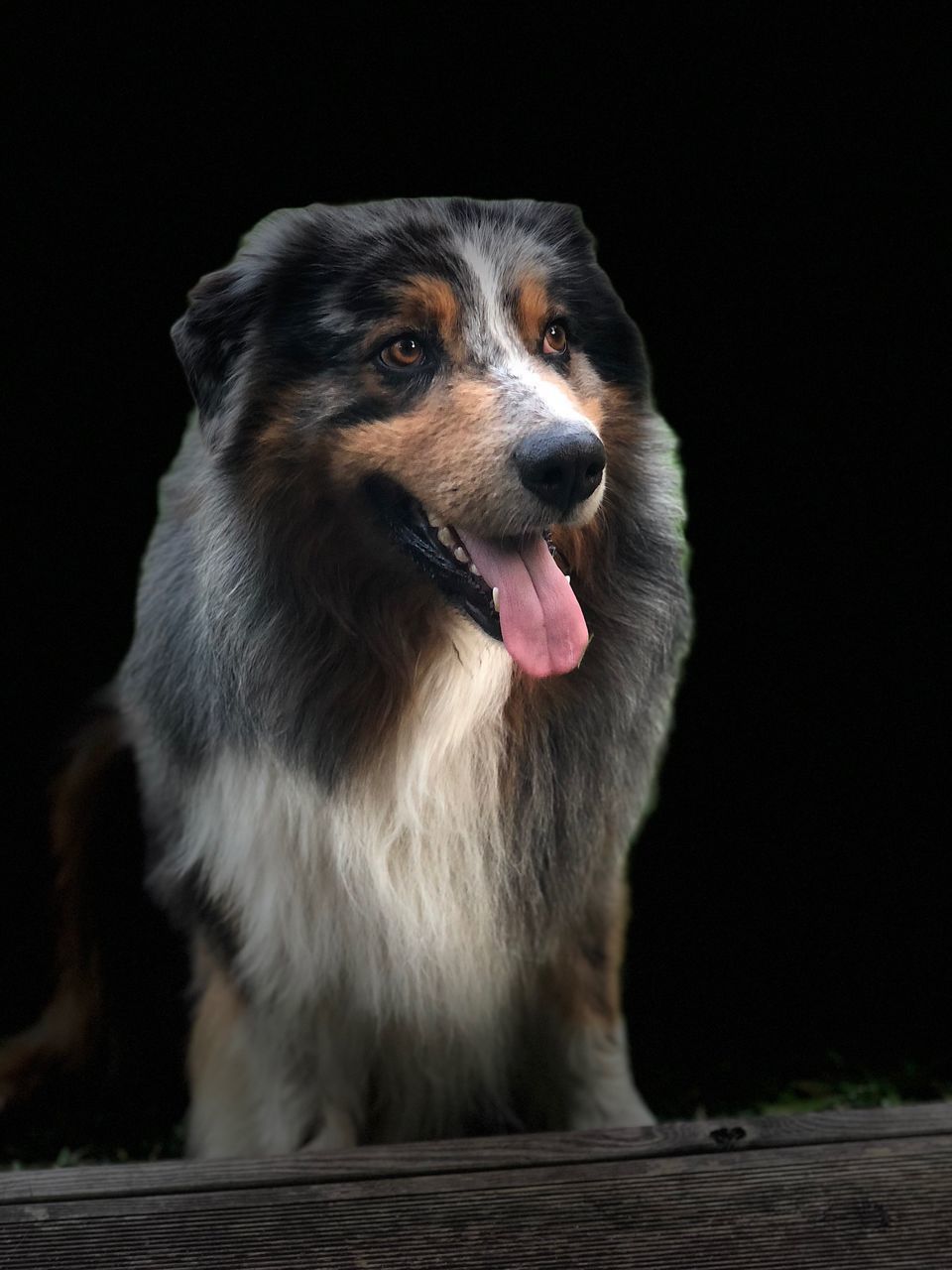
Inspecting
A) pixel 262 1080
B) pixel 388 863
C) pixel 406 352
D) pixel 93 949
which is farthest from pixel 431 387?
pixel 93 949

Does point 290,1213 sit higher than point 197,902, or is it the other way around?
point 197,902

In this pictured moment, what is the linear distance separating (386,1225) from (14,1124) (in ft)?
3.68

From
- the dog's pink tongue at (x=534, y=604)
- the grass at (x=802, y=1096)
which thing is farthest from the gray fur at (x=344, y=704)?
the grass at (x=802, y=1096)

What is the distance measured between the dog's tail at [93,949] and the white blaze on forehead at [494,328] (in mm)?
1198

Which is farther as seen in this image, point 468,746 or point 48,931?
point 48,931

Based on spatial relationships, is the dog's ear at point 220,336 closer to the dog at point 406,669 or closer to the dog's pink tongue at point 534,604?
the dog at point 406,669

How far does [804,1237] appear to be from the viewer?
1990 millimetres

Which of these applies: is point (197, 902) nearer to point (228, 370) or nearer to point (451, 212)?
point (228, 370)

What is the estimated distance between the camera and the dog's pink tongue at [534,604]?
185cm

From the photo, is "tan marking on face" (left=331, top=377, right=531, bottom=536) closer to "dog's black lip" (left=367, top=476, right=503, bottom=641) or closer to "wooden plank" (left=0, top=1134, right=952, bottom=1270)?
"dog's black lip" (left=367, top=476, right=503, bottom=641)

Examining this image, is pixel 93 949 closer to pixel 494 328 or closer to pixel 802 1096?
pixel 802 1096

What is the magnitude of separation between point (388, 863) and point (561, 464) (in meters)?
0.72

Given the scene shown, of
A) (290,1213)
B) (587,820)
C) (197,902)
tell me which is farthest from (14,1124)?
(587,820)

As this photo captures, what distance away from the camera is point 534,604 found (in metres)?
1.88
